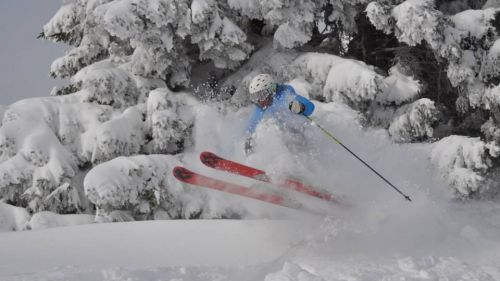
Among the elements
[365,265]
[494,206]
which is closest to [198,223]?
[365,265]

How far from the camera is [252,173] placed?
6039mm

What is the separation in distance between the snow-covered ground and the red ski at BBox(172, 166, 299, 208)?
0.22 m

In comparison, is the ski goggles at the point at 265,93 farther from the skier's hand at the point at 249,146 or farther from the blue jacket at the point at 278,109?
the skier's hand at the point at 249,146

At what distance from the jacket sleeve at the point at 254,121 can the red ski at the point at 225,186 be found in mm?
1092

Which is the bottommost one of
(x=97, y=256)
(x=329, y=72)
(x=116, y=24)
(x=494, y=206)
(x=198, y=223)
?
(x=494, y=206)

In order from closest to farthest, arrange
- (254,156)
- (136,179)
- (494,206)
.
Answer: (136,179) → (254,156) → (494,206)

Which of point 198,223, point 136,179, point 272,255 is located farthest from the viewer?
point 136,179

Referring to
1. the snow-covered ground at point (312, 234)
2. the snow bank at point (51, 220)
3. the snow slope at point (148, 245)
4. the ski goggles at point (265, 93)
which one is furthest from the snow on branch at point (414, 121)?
the snow bank at point (51, 220)

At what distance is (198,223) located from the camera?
5699 mm

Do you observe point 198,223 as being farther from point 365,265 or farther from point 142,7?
point 142,7

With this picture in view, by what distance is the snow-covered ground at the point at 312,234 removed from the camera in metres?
3.94

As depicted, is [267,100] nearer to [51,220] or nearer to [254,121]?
[254,121]

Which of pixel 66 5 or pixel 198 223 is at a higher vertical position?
pixel 66 5

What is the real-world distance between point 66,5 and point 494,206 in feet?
25.7
